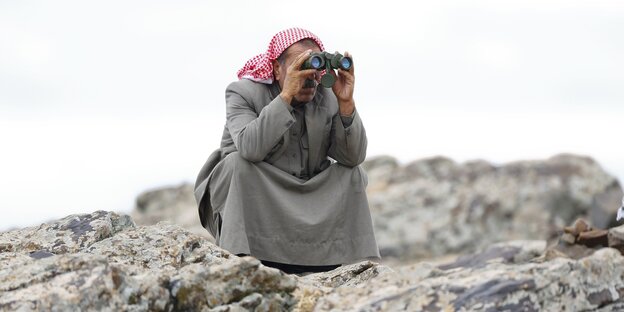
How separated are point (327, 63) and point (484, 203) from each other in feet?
38.8

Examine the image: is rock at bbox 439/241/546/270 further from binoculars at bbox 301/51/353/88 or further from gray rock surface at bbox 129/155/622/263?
gray rock surface at bbox 129/155/622/263

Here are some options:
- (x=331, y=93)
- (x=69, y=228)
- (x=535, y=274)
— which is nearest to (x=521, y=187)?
(x=331, y=93)

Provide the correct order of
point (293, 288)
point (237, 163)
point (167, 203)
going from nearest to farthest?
point (293, 288), point (237, 163), point (167, 203)

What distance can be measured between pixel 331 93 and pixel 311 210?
81 cm

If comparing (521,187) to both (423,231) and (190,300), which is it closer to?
(423,231)

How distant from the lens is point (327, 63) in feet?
24.0

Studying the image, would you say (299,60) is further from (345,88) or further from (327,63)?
(345,88)

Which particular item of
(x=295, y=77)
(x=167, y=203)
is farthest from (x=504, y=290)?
(x=167, y=203)

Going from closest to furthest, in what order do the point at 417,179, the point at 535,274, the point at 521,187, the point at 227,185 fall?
the point at 535,274
the point at 227,185
the point at 521,187
the point at 417,179

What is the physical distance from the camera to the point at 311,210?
25.4 feet

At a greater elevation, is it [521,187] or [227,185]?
[227,185]

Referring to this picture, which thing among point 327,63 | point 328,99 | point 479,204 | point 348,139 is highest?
point 327,63

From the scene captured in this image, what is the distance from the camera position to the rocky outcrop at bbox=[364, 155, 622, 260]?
18.4m

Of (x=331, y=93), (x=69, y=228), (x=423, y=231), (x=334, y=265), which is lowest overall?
(x=423, y=231)
